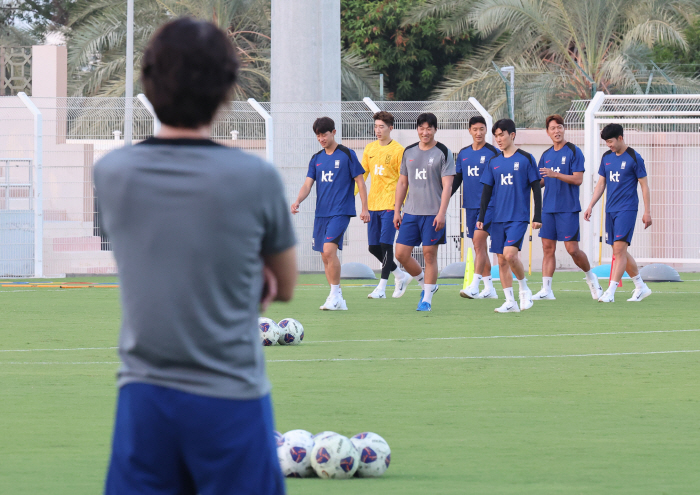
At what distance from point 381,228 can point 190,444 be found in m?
12.4

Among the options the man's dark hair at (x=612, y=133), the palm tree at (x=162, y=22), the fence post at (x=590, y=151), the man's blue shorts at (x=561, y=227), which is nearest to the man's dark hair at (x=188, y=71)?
the man's dark hair at (x=612, y=133)

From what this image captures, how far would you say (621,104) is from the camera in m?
20.9

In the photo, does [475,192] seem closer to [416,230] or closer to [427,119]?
[416,230]

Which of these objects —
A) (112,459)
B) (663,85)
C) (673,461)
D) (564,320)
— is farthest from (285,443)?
(663,85)

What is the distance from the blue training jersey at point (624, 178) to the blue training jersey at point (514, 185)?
1.78 meters

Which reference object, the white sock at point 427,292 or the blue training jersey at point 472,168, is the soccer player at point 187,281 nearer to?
the white sock at point 427,292

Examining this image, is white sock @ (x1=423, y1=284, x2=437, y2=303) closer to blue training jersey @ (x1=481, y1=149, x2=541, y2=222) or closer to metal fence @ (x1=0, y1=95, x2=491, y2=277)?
blue training jersey @ (x1=481, y1=149, x2=541, y2=222)

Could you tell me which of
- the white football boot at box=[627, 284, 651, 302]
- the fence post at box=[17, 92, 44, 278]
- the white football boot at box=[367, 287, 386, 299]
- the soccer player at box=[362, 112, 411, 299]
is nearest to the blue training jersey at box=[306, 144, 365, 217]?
the soccer player at box=[362, 112, 411, 299]

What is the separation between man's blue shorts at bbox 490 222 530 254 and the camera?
42.1 ft

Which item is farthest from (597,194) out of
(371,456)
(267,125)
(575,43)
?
(575,43)

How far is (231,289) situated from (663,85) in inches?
1166

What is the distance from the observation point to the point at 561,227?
14.9 m

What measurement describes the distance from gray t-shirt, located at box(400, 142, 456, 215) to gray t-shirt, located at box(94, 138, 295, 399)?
34.8ft

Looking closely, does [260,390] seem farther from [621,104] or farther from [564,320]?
[621,104]
